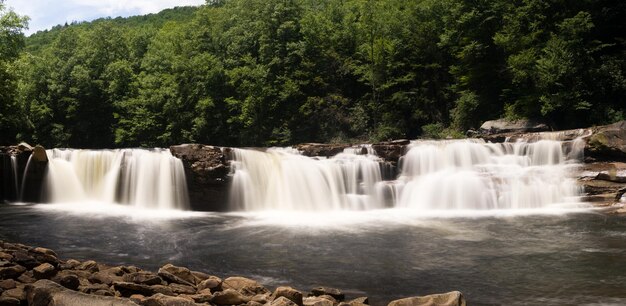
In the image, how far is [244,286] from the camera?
9.73 meters

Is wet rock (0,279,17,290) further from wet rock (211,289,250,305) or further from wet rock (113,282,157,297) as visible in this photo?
wet rock (211,289,250,305)

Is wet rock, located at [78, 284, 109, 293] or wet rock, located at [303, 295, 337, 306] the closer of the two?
wet rock, located at [303, 295, 337, 306]

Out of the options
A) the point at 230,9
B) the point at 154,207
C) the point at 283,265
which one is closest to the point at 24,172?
the point at 154,207

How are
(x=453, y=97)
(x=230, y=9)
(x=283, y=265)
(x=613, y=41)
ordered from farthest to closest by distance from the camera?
1. (x=230, y=9)
2. (x=453, y=97)
3. (x=613, y=41)
4. (x=283, y=265)

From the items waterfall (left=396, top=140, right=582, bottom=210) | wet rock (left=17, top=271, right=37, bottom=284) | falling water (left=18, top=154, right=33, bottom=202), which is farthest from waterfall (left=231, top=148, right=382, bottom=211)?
wet rock (left=17, top=271, right=37, bottom=284)

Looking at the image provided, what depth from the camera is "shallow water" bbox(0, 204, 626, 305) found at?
35.9ft

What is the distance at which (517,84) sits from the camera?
35156mm

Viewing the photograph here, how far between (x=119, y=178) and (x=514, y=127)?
24012mm

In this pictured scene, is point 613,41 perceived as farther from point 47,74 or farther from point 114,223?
point 47,74

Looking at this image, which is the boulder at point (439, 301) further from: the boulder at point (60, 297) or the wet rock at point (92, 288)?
the wet rock at point (92, 288)

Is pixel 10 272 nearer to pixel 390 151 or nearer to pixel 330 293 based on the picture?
pixel 330 293

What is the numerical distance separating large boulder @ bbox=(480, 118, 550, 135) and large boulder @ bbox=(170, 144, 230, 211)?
60.1ft

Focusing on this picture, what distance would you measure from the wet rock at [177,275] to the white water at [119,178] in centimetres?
1410

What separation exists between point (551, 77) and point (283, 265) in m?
24.5
